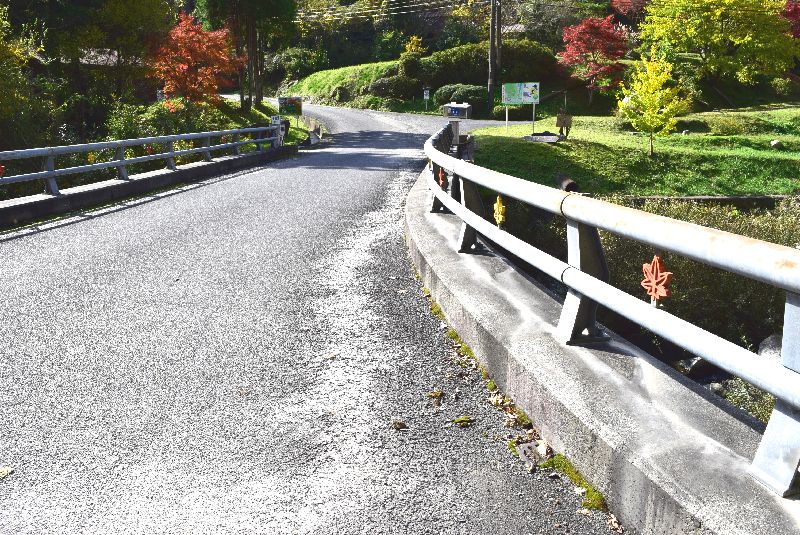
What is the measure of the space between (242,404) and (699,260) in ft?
8.48

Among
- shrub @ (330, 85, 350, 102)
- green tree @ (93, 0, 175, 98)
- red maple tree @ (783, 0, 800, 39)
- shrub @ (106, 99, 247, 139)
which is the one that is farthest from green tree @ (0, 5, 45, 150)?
red maple tree @ (783, 0, 800, 39)

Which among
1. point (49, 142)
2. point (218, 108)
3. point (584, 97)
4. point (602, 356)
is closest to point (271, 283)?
point (602, 356)

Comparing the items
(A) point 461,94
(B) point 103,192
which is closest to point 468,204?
(B) point 103,192

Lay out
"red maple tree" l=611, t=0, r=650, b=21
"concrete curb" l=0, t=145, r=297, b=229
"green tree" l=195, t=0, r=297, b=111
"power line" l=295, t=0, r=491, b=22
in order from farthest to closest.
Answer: "power line" l=295, t=0, r=491, b=22 → "red maple tree" l=611, t=0, r=650, b=21 → "green tree" l=195, t=0, r=297, b=111 → "concrete curb" l=0, t=145, r=297, b=229

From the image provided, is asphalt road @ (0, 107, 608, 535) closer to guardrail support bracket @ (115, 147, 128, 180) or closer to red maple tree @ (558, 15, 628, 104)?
guardrail support bracket @ (115, 147, 128, 180)

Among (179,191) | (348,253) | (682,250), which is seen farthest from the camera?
(179,191)

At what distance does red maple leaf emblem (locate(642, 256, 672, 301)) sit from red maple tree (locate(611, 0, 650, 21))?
59740 millimetres

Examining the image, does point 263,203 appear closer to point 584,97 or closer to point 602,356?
point 602,356

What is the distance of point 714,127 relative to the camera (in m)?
34.4

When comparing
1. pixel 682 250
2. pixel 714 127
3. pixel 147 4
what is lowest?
pixel 714 127

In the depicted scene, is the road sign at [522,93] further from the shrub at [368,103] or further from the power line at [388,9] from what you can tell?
the power line at [388,9]

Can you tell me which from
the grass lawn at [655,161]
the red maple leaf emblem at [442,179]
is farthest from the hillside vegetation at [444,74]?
the red maple leaf emblem at [442,179]

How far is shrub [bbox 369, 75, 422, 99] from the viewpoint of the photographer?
53.1 metres

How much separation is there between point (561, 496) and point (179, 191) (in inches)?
509
